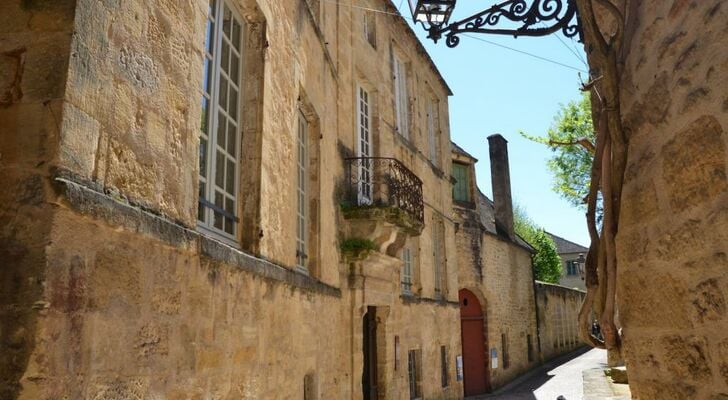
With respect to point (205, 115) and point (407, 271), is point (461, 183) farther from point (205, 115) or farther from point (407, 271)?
point (205, 115)

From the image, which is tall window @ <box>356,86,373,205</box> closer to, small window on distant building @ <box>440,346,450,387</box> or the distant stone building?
small window on distant building @ <box>440,346,450,387</box>

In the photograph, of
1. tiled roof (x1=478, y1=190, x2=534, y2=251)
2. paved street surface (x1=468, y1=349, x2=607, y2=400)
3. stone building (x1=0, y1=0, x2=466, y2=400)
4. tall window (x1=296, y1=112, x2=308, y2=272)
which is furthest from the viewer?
tiled roof (x1=478, y1=190, x2=534, y2=251)

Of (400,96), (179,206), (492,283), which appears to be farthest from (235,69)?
(492,283)

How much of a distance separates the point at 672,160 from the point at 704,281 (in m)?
0.51

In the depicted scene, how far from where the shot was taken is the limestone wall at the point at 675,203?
2.20 meters

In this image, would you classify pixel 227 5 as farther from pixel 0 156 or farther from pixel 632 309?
pixel 632 309

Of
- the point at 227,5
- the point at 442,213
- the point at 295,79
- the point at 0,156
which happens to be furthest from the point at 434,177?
the point at 0,156

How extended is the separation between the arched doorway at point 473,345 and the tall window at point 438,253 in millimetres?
4521

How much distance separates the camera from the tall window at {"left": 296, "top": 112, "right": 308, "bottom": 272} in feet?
22.3

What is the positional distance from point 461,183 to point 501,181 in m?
4.29

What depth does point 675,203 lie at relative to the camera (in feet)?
8.02

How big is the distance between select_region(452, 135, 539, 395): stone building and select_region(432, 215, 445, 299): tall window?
2925 mm

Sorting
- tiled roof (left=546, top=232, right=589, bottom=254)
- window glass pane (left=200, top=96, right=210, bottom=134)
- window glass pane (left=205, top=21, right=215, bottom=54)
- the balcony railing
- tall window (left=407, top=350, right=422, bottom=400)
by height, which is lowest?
tall window (left=407, top=350, right=422, bottom=400)

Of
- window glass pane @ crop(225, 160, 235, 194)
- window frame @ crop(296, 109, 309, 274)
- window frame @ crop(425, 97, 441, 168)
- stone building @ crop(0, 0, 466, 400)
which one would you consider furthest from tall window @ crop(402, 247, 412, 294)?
window glass pane @ crop(225, 160, 235, 194)
